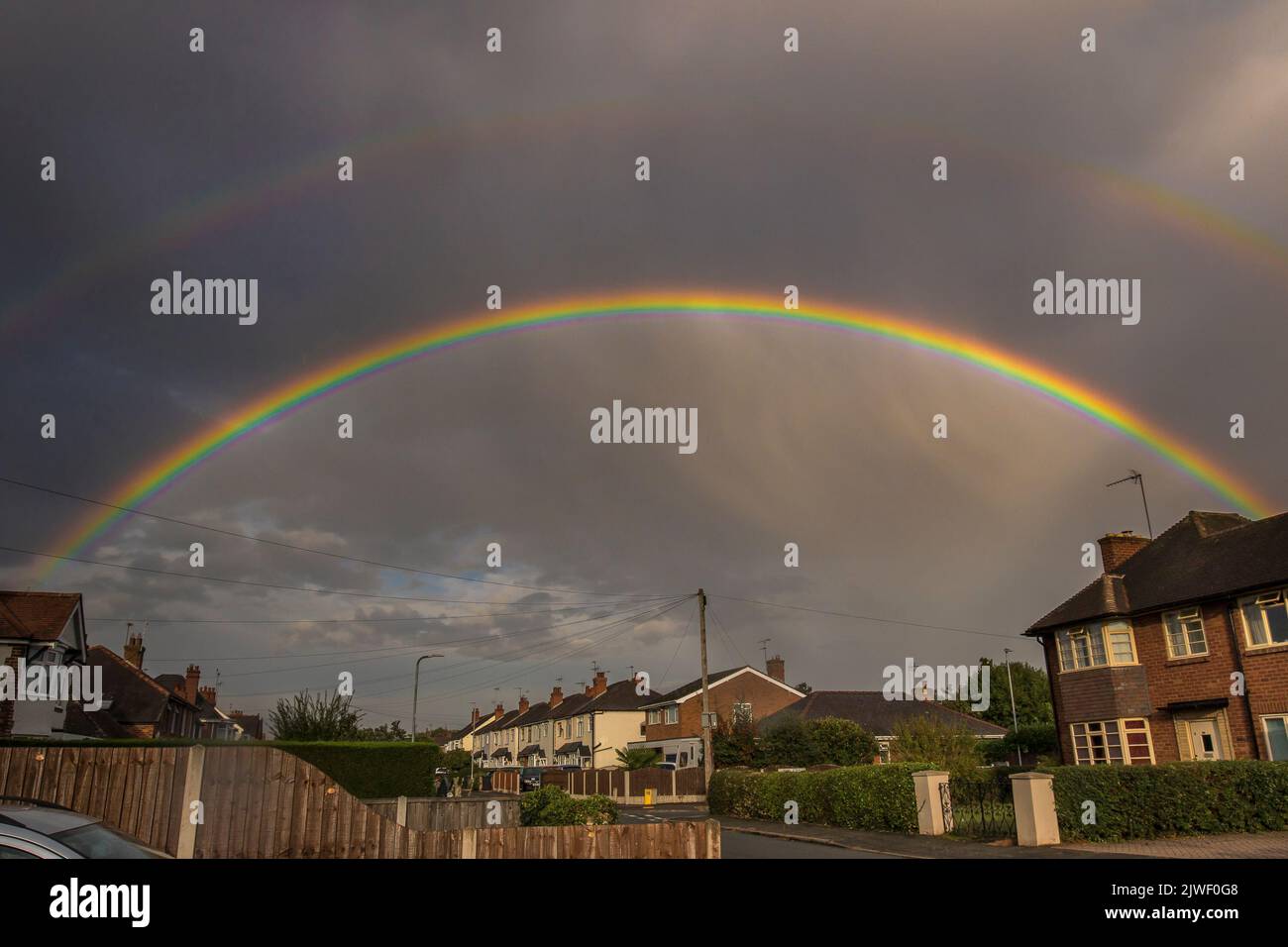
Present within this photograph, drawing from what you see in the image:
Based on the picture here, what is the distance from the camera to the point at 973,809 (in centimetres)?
2512

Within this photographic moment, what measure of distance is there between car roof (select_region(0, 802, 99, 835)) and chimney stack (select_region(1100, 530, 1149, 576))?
39073mm

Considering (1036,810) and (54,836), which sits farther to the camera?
(1036,810)

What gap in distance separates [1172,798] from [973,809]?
17.9ft

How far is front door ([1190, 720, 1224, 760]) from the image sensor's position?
29.4m

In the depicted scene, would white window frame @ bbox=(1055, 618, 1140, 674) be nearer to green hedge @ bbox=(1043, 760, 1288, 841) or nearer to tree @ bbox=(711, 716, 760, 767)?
green hedge @ bbox=(1043, 760, 1288, 841)

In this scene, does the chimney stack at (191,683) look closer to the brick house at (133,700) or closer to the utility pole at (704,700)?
the brick house at (133,700)

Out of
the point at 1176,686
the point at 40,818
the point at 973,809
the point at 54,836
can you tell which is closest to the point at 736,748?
the point at 1176,686

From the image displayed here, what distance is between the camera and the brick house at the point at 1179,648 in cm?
2784

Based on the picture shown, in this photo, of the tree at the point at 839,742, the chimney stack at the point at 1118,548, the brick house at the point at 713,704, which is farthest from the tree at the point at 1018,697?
the chimney stack at the point at 1118,548

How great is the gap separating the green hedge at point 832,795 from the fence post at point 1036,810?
178 inches

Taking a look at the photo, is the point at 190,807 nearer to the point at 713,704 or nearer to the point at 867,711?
the point at 867,711
